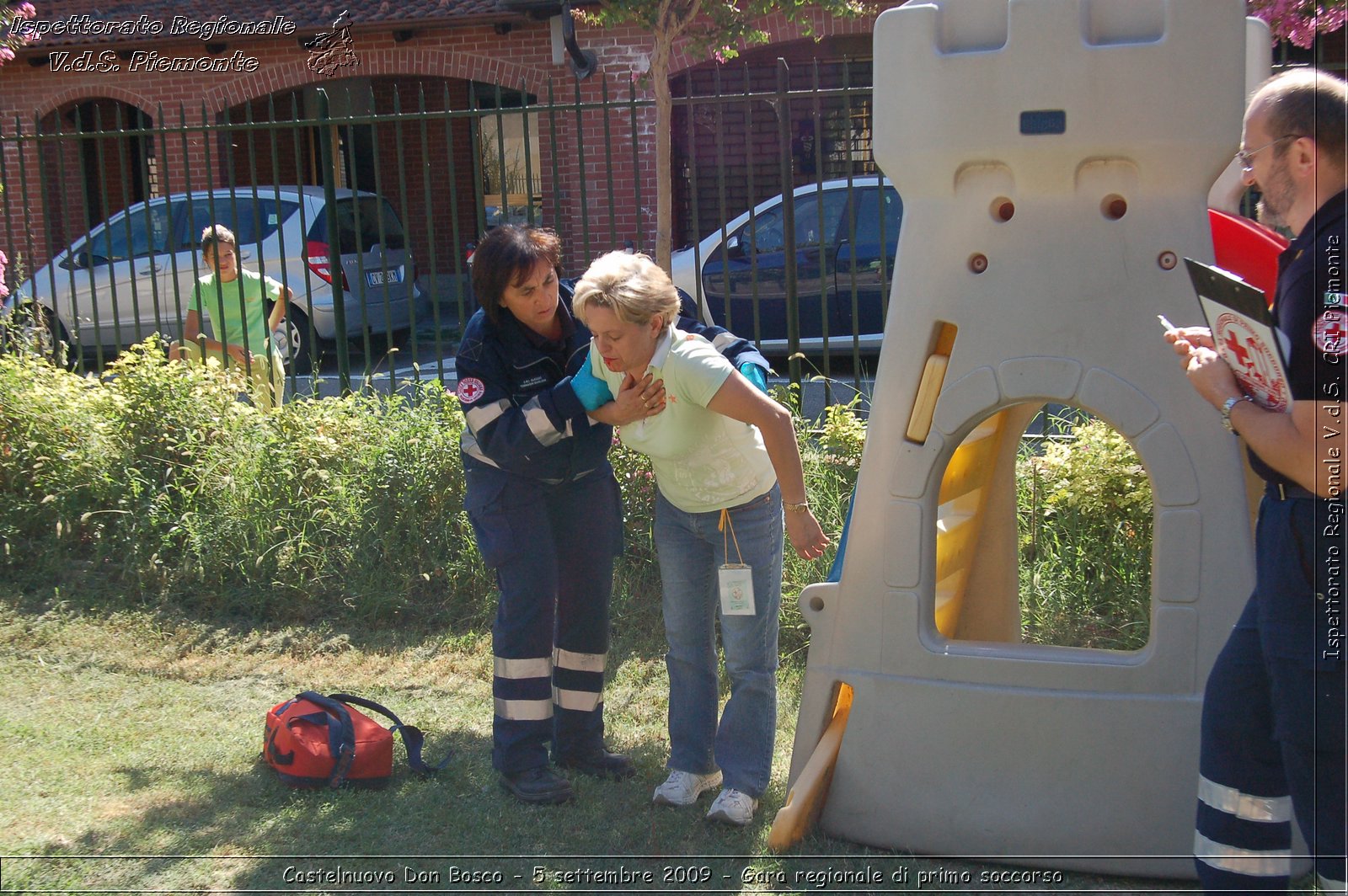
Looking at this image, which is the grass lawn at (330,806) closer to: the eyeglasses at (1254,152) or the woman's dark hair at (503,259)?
the woman's dark hair at (503,259)

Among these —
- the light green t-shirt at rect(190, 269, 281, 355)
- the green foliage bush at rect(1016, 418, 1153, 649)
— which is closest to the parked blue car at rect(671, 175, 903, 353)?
the light green t-shirt at rect(190, 269, 281, 355)

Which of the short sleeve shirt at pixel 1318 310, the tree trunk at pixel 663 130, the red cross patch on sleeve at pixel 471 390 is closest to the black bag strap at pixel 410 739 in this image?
the red cross patch on sleeve at pixel 471 390

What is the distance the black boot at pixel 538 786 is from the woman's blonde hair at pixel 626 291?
1379mm

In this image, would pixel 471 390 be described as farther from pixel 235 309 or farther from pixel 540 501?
pixel 235 309

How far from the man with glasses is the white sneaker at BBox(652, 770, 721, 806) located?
1.68 meters

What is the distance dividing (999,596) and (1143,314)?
1.23 metres

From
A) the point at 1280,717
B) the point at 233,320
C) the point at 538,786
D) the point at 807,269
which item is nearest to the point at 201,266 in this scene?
the point at 233,320

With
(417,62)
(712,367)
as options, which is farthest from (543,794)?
(417,62)

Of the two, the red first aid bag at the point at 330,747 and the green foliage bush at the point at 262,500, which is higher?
the green foliage bush at the point at 262,500

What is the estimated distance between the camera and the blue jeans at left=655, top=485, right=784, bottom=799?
3396mm

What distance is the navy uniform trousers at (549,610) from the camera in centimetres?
362

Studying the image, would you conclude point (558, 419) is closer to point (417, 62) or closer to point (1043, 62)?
point (1043, 62)

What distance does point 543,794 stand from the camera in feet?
11.9

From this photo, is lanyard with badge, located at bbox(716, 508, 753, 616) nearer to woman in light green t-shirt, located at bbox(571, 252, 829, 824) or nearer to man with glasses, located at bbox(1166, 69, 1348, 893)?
woman in light green t-shirt, located at bbox(571, 252, 829, 824)
